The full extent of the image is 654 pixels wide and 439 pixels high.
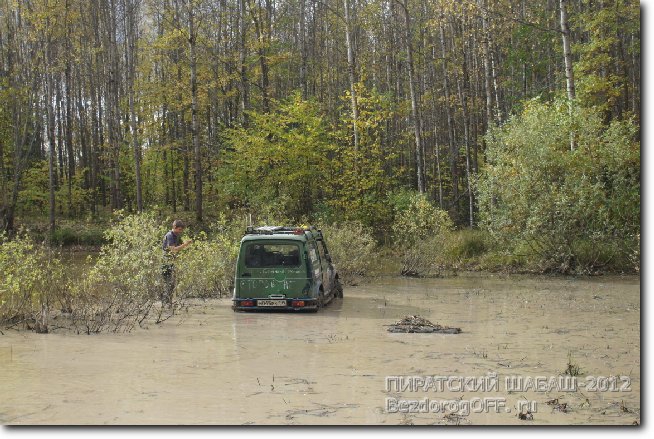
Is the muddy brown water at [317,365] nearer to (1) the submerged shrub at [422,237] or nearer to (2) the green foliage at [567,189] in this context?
(2) the green foliage at [567,189]

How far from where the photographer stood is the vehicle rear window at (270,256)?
1438 cm

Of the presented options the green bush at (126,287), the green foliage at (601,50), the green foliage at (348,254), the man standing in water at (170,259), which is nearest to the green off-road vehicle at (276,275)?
the man standing in water at (170,259)

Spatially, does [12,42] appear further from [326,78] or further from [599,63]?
[599,63]

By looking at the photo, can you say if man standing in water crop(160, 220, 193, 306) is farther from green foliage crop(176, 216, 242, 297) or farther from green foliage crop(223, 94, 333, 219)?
green foliage crop(223, 94, 333, 219)

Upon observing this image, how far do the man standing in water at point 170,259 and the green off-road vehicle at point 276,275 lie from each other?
1358 millimetres

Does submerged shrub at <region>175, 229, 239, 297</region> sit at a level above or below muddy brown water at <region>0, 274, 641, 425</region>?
above

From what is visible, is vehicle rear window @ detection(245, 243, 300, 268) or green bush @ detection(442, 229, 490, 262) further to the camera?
green bush @ detection(442, 229, 490, 262)

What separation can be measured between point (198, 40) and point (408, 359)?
3000 cm

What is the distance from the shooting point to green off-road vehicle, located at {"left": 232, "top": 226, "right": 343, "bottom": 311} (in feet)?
47.0

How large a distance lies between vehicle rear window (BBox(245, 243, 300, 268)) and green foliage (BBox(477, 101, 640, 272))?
10.0m

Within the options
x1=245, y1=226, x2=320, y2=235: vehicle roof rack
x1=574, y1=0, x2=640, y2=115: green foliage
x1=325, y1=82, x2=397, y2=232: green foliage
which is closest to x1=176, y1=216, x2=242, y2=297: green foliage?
x1=245, y1=226, x2=320, y2=235: vehicle roof rack

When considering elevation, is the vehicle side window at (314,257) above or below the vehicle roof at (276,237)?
Result: below

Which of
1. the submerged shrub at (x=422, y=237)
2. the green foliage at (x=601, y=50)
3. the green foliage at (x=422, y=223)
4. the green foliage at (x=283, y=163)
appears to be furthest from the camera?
the green foliage at (x=283, y=163)

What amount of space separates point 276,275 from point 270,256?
0.42 metres
